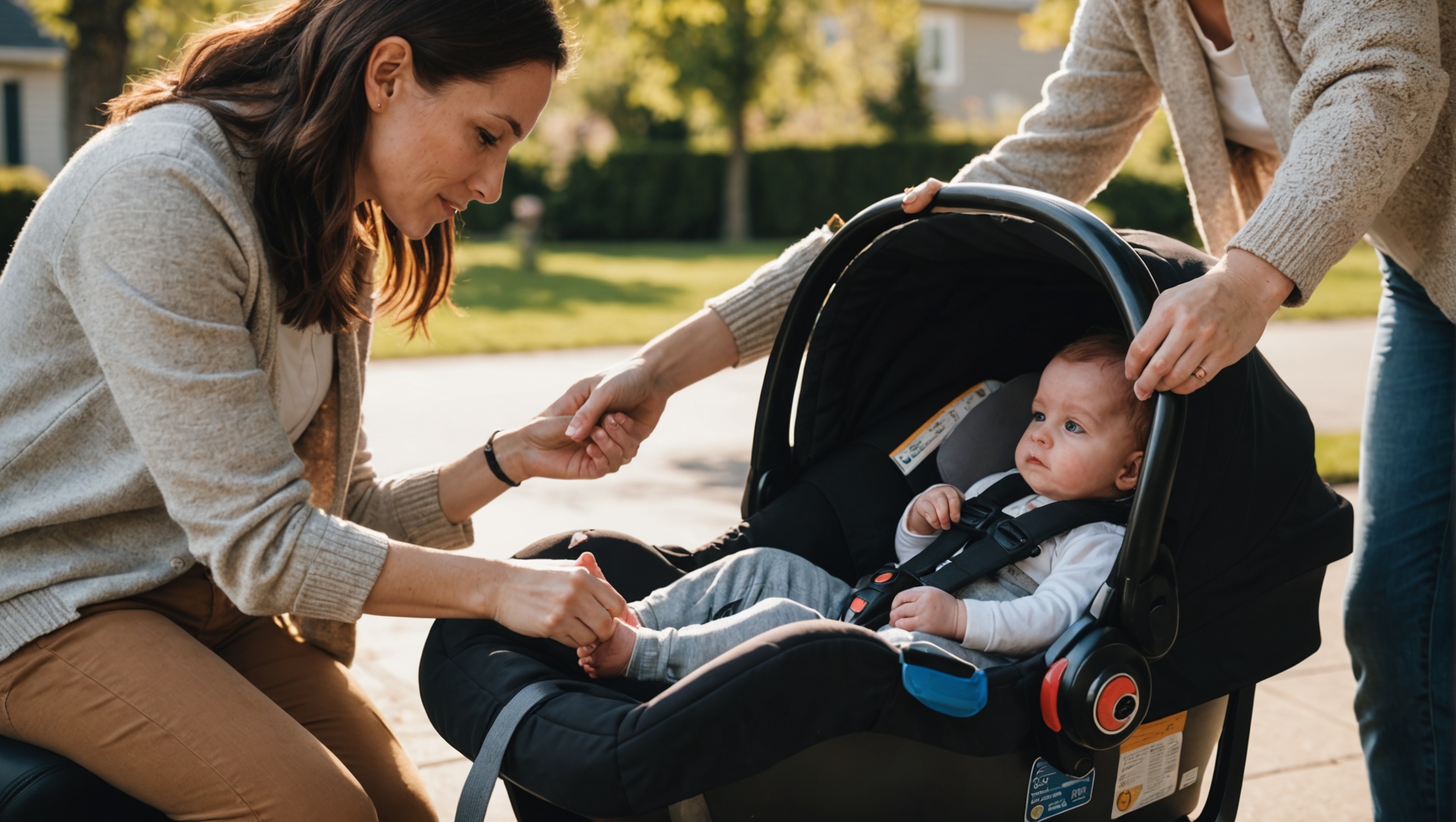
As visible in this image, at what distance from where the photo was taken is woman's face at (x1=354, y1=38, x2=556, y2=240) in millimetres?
1996

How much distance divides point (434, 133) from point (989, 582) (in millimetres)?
1206

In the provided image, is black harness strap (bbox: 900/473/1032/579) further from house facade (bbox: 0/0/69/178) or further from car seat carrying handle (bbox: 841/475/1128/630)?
house facade (bbox: 0/0/69/178)

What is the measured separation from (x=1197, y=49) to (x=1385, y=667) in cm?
122

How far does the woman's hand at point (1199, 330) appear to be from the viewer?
1.59 metres

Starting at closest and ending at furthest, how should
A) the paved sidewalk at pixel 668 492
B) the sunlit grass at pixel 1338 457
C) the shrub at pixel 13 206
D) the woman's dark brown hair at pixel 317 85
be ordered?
the woman's dark brown hair at pixel 317 85 < the paved sidewalk at pixel 668 492 < the sunlit grass at pixel 1338 457 < the shrub at pixel 13 206

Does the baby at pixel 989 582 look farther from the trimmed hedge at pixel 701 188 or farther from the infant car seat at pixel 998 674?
the trimmed hedge at pixel 701 188

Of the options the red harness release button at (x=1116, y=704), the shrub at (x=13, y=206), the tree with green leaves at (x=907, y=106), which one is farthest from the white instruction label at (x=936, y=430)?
the tree with green leaves at (x=907, y=106)

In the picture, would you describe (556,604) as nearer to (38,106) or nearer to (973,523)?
(973,523)

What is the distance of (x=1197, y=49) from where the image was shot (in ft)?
7.48

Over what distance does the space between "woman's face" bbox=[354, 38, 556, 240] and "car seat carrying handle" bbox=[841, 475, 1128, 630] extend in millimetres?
931

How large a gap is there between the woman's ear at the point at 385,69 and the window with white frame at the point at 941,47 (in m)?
32.3

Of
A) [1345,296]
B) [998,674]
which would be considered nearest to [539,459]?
[998,674]

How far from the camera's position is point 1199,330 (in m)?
1.61

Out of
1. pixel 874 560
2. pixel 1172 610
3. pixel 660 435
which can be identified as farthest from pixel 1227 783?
pixel 660 435
